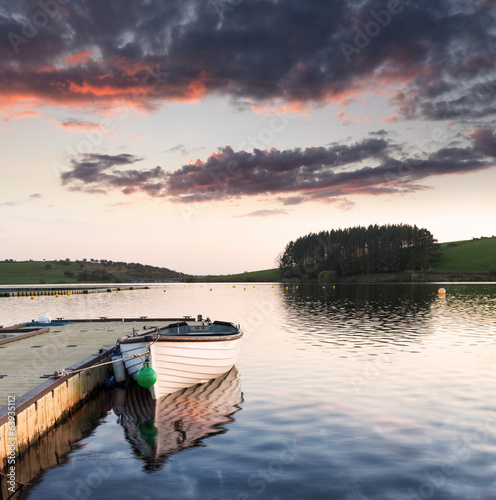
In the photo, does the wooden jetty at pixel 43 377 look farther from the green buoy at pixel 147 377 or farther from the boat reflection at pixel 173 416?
the boat reflection at pixel 173 416

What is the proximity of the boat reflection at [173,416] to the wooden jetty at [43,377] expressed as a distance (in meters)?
2.11

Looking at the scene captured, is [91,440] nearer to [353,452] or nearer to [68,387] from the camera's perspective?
[68,387]

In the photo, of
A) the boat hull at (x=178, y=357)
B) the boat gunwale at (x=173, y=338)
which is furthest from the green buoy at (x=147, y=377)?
the boat gunwale at (x=173, y=338)

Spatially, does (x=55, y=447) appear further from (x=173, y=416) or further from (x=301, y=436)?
(x=301, y=436)

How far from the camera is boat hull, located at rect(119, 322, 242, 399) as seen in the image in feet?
63.7

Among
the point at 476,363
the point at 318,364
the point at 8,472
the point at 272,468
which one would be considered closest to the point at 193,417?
the point at 272,468

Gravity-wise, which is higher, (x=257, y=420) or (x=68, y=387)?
(x=68, y=387)

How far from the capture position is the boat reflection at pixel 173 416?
1512 centimetres

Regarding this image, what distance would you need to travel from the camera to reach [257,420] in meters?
17.8

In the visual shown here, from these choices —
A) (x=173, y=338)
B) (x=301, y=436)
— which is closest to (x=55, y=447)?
(x=173, y=338)

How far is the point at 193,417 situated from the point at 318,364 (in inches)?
480

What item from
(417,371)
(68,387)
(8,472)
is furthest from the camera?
(417,371)

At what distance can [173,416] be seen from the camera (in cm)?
1825

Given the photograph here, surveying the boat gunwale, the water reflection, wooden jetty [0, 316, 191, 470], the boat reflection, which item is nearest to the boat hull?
the boat gunwale
